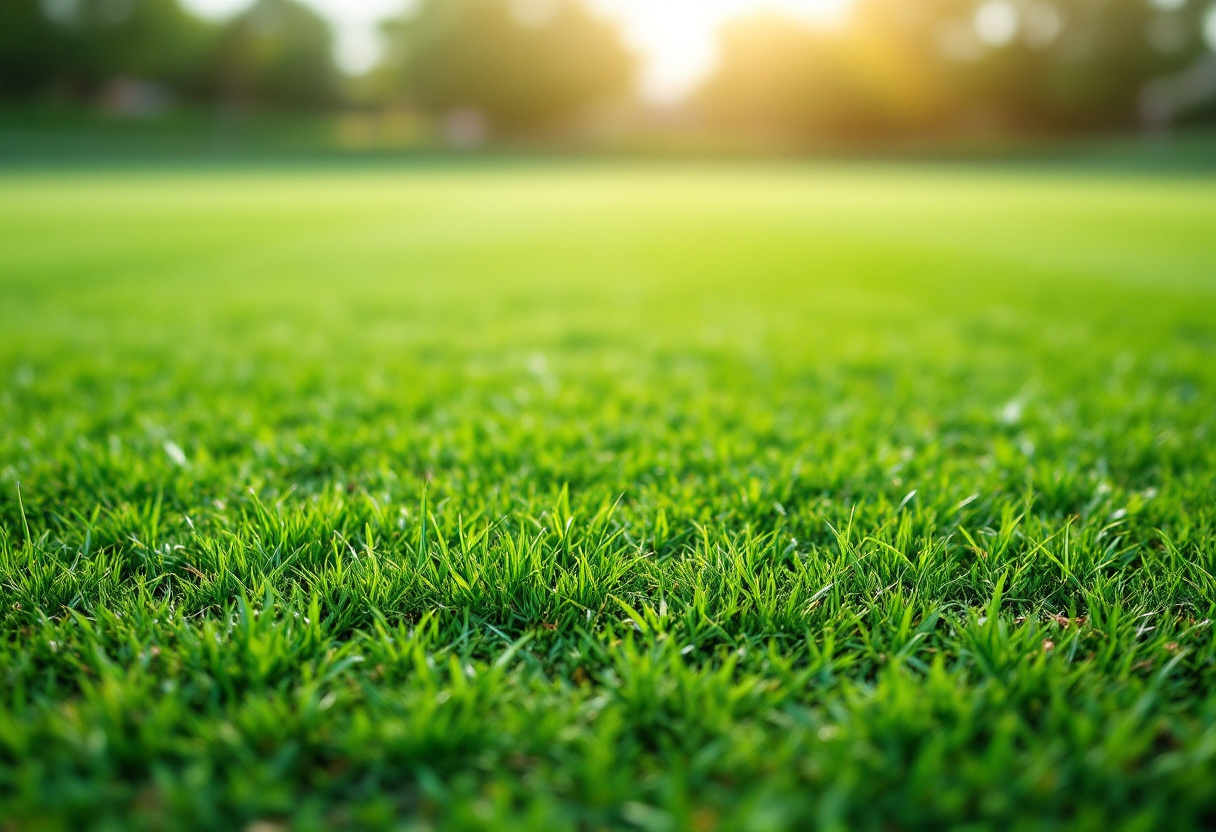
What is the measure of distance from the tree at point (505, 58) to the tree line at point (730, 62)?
11cm

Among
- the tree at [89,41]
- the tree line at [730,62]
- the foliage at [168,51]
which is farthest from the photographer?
the tree line at [730,62]

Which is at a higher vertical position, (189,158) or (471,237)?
(189,158)

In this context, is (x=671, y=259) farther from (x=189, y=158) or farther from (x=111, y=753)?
(x=189, y=158)

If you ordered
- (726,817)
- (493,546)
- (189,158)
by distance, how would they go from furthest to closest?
(189,158) < (493,546) < (726,817)

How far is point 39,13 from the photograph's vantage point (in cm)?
4791

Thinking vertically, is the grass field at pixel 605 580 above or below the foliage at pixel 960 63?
below

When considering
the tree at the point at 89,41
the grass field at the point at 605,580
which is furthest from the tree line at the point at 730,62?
the grass field at the point at 605,580

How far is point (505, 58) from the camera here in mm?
55094

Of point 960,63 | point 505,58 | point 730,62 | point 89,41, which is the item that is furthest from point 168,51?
point 960,63

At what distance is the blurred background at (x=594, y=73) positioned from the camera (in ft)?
160

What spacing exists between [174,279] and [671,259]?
5.02m

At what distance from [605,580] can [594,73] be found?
2443 inches

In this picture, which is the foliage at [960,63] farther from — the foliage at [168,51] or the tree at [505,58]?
the foliage at [168,51]

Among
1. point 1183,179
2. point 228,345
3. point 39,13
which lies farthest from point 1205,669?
point 39,13
